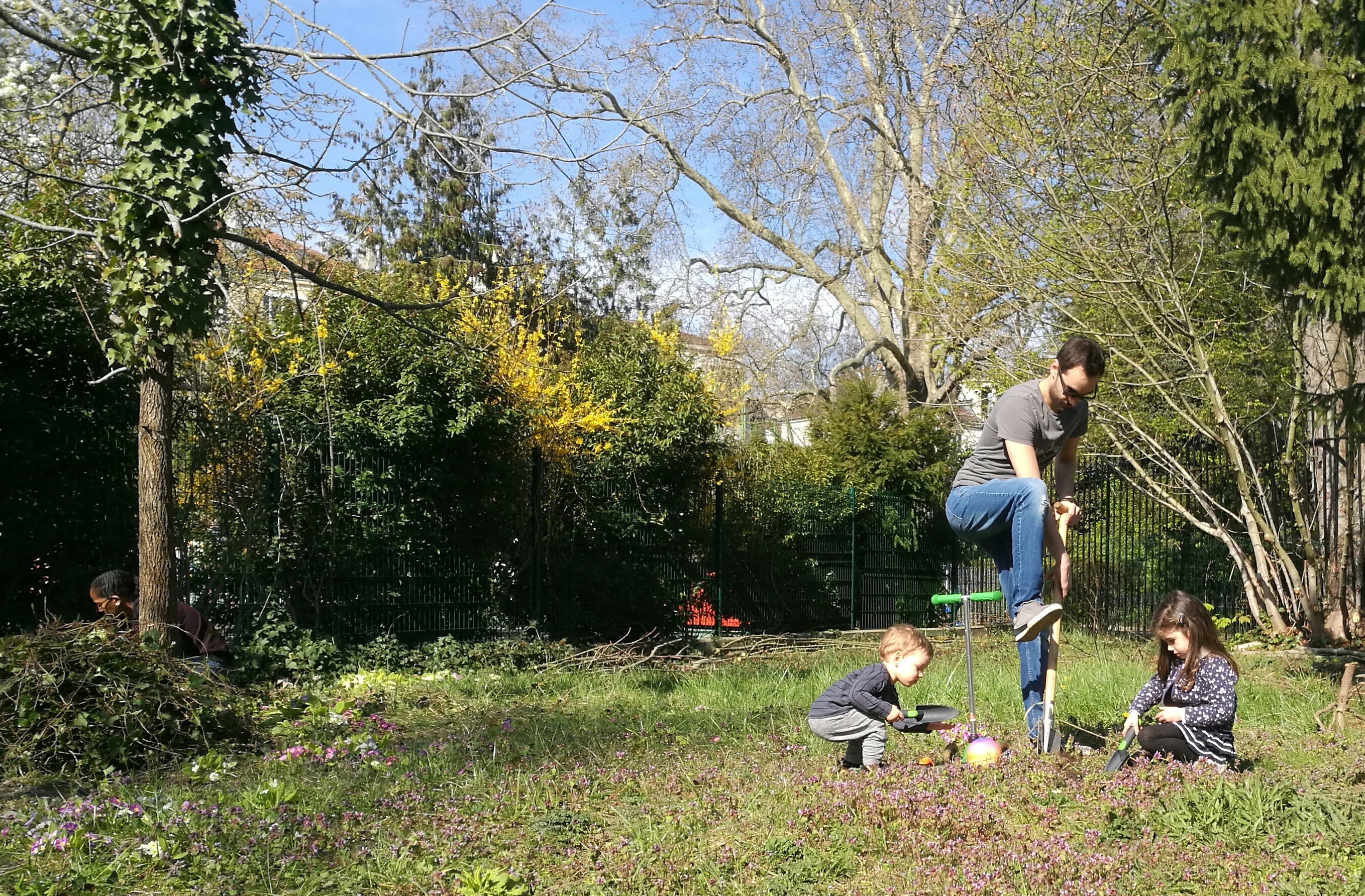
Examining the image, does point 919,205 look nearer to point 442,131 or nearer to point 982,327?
point 982,327

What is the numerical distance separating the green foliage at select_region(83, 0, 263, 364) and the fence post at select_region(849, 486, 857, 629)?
10.3 meters

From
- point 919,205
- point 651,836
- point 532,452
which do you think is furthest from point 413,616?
point 919,205

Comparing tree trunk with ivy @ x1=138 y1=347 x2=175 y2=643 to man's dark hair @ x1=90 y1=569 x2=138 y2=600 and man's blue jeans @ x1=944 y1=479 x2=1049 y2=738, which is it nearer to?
man's dark hair @ x1=90 y1=569 x2=138 y2=600

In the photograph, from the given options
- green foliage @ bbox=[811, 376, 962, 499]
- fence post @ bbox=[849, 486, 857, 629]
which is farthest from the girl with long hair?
green foliage @ bbox=[811, 376, 962, 499]

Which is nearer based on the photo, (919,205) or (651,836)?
(651,836)

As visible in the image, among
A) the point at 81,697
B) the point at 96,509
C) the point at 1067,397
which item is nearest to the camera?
the point at 1067,397

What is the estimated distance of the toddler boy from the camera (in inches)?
207

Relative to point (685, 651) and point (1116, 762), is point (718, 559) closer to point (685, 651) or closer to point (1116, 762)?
point (685, 651)

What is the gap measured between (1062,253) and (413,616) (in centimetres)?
743

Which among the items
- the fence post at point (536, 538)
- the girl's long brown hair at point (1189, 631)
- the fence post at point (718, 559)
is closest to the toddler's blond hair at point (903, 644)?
the girl's long brown hair at point (1189, 631)

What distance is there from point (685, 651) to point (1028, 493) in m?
7.53

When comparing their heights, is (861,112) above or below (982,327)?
above

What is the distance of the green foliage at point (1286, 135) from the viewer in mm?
7699

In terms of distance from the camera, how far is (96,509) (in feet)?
29.9
